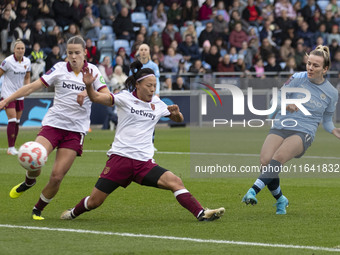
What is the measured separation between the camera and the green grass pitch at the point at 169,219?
25.6ft

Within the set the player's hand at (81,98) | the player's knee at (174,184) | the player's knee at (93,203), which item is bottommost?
the player's knee at (93,203)

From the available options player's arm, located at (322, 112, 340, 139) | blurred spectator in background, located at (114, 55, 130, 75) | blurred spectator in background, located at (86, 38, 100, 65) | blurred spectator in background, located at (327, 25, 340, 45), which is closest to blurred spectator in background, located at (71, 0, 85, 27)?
blurred spectator in background, located at (86, 38, 100, 65)

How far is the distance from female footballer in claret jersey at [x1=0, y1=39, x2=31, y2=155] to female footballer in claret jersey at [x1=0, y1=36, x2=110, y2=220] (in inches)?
319

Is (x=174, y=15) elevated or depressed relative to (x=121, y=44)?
elevated

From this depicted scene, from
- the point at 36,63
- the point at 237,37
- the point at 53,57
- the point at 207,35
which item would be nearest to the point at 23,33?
the point at 53,57

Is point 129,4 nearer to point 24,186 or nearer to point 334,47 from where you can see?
point 334,47

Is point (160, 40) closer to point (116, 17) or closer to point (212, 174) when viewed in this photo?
point (116, 17)

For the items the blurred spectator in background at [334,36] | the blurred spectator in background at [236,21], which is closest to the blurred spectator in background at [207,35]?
the blurred spectator in background at [236,21]

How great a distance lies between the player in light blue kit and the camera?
10.0m

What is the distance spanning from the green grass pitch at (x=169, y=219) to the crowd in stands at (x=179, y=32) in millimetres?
11182

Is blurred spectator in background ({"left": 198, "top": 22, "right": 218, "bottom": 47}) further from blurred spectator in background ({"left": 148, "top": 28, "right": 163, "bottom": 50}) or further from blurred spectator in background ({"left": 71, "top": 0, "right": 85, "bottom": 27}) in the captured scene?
blurred spectator in background ({"left": 71, "top": 0, "right": 85, "bottom": 27})

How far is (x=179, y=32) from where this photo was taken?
30984 millimetres

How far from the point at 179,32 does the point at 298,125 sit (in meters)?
21.2

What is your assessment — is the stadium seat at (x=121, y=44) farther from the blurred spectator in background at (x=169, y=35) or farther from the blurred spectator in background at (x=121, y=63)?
the blurred spectator in background at (x=121, y=63)
